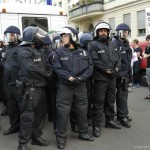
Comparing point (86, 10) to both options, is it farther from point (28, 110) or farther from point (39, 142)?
point (28, 110)

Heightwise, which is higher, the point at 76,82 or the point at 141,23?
the point at 141,23

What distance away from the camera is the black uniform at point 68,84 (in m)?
4.70

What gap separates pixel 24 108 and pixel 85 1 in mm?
25237

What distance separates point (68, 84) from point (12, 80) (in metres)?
1.19

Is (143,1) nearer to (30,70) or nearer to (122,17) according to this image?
(122,17)

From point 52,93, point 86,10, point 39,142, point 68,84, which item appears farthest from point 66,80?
point 86,10

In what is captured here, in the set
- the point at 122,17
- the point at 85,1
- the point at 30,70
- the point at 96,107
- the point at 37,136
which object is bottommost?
the point at 37,136

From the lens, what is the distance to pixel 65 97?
15.4 ft

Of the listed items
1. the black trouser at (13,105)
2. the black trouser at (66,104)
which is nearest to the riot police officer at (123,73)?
the black trouser at (66,104)

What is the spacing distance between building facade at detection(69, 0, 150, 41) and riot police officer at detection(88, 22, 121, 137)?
14.2 m

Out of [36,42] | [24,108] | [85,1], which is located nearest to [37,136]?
[24,108]

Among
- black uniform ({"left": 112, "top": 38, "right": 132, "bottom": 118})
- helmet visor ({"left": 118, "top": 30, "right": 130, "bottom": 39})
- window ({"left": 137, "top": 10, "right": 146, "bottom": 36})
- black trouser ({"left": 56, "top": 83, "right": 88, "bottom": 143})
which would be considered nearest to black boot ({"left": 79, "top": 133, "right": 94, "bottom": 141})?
black trouser ({"left": 56, "top": 83, "right": 88, "bottom": 143})

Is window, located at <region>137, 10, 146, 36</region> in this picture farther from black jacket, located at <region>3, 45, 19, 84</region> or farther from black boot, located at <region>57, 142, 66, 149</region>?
black boot, located at <region>57, 142, 66, 149</region>

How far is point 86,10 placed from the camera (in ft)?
92.9
